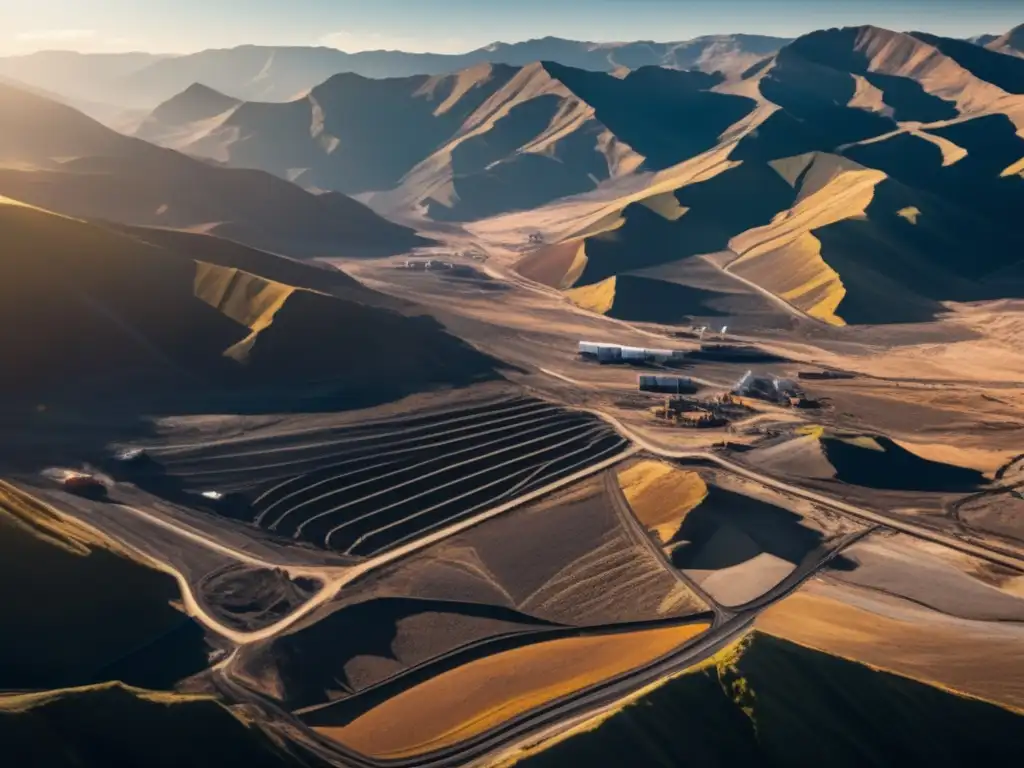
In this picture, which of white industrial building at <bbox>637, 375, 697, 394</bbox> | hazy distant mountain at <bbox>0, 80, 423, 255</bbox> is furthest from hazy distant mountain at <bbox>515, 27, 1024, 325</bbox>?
hazy distant mountain at <bbox>0, 80, 423, 255</bbox>

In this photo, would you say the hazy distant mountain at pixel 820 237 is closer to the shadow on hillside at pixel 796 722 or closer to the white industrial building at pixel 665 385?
the white industrial building at pixel 665 385

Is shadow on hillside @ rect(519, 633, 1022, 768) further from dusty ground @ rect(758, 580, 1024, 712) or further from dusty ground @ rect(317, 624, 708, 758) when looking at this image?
dusty ground @ rect(317, 624, 708, 758)

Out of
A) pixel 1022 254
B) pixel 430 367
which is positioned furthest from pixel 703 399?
pixel 1022 254

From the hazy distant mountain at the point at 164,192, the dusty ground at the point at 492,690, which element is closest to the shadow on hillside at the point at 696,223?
the hazy distant mountain at the point at 164,192

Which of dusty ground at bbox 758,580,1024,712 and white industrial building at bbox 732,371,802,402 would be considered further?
white industrial building at bbox 732,371,802,402

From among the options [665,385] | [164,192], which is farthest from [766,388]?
[164,192]

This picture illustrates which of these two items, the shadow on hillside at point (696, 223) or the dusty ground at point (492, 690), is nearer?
the dusty ground at point (492, 690)

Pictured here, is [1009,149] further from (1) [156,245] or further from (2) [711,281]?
(1) [156,245]

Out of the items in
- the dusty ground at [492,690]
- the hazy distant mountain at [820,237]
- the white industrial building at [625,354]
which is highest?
the hazy distant mountain at [820,237]
